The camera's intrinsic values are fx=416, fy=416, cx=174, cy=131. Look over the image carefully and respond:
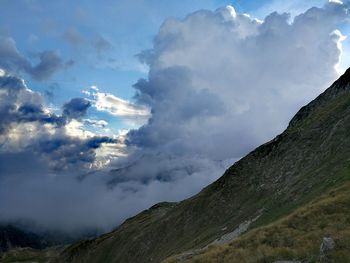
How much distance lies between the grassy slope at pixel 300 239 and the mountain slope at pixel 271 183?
712 inches

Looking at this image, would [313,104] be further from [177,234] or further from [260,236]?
[260,236]

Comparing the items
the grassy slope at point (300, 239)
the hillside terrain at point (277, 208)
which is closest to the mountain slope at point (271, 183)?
the hillside terrain at point (277, 208)

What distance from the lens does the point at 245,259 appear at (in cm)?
2458

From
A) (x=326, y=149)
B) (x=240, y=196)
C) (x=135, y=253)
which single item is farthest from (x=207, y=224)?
(x=135, y=253)

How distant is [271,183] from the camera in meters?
84.2

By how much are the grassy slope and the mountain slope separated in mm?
18090

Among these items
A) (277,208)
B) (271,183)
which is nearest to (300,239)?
(277,208)

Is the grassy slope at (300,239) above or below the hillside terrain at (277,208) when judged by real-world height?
below

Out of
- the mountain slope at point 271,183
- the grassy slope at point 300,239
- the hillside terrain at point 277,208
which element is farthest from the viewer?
the mountain slope at point 271,183

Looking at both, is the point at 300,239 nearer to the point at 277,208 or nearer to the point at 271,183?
the point at 277,208

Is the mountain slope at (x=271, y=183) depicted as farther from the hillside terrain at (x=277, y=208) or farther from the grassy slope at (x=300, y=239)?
the grassy slope at (x=300, y=239)

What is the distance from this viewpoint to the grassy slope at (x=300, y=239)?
72.3 ft

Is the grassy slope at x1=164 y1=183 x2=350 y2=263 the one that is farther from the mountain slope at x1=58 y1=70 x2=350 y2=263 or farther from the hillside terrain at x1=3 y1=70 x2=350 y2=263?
the mountain slope at x1=58 y1=70 x2=350 y2=263

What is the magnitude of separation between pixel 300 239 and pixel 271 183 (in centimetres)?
6075
